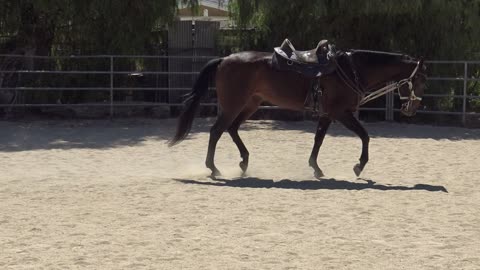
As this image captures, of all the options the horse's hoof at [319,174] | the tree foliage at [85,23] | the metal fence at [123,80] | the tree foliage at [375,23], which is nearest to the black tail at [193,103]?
the horse's hoof at [319,174]

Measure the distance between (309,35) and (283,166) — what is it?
655 cm

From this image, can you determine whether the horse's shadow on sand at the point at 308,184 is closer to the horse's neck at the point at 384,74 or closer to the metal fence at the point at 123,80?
the horse's neck at the point at 384,74

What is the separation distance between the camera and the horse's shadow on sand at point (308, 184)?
7.65 meters

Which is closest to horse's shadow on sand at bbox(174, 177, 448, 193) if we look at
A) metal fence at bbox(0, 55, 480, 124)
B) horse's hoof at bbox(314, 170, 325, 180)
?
horse's hoof at bbox(314, 170, 325, 180)

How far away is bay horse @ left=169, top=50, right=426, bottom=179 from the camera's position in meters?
8.36

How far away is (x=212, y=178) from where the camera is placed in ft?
27.3

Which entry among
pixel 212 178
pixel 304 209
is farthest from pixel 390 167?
pixel 304 209

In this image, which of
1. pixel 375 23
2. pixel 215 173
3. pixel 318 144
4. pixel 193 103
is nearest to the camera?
pixel 215 173

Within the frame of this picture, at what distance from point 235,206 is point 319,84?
2315 millimetres

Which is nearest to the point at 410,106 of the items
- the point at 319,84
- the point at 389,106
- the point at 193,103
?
the point at 319,84

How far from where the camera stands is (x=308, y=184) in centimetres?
790

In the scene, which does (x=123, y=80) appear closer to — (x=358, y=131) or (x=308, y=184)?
(x=358, y=131)

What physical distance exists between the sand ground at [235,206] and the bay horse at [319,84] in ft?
1.72

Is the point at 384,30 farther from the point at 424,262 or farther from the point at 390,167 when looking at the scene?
the point at 424,262
